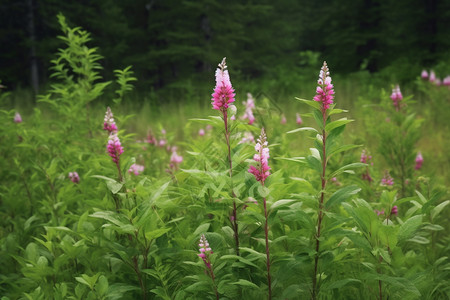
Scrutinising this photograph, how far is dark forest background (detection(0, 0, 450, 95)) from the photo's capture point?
A: 41.2ft

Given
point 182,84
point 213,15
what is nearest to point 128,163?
point 182,84

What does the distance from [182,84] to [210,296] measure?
10.7 metres

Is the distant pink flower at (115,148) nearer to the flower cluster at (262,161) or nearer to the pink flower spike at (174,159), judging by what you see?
the flower cluster at (262,161)

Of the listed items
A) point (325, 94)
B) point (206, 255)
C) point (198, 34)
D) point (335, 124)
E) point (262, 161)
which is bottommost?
point (206, 255)

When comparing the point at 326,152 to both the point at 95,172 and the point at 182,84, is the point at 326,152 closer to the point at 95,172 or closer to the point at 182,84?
the point at 95,172

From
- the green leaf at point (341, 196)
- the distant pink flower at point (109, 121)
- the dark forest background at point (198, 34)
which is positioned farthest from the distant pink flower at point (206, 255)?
the dark forest background at point (198, 34)

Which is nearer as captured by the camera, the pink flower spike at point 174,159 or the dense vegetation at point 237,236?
the dense vegetation at point 237,236

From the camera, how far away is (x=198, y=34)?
40.1ft

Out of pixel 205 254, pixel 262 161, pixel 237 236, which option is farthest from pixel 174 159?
pixel 262 161

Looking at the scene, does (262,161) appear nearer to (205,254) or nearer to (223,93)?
(223,93)

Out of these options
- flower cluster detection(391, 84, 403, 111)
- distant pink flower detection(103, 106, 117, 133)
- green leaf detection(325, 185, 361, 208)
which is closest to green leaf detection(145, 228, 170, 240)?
green leaf detection(325, 185, 361, 208)

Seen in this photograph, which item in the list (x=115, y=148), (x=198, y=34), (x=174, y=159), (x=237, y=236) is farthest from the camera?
(x=198, y=34)

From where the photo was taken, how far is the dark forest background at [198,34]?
41.2 ft

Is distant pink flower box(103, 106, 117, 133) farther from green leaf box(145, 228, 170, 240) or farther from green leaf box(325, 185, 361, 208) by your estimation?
green leaf box(325, 185, 361, 208)
